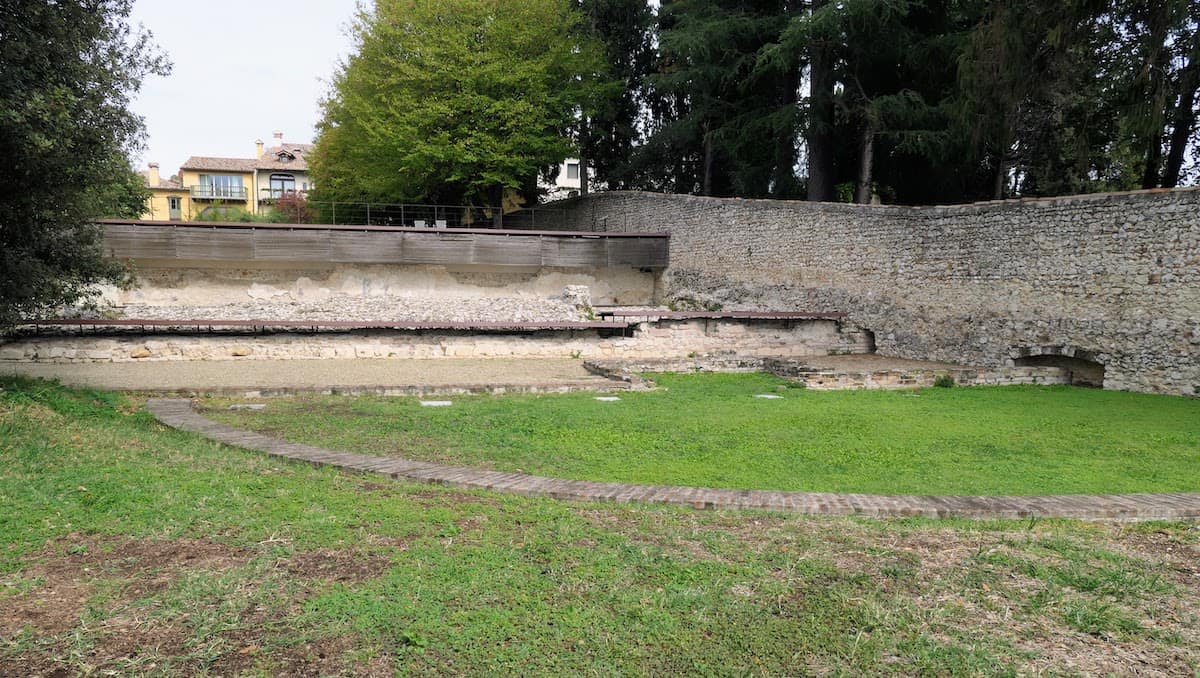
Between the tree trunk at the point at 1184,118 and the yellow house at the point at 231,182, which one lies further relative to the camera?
the yellow house at the point at 231,182

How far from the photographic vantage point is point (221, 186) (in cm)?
4888

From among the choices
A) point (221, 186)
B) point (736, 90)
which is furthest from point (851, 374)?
point (221, 186)

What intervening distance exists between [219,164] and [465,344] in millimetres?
43825

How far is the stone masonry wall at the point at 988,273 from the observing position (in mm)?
10664

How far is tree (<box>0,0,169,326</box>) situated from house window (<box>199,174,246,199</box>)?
44.4 m

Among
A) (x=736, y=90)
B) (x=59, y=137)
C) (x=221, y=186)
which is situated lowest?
(x=59, y=137)

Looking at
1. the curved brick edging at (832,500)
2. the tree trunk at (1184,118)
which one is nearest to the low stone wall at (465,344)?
the tree trunk at (1184,118)

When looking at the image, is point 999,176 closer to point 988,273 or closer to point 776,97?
point 776,97

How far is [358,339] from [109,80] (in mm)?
7084

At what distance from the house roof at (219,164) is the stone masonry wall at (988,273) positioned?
40.7 m

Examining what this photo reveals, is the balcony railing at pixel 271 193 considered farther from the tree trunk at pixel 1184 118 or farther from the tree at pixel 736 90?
the tree trunk at pixel 1184 118

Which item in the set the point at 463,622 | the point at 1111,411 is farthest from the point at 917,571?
the point at 1111,411

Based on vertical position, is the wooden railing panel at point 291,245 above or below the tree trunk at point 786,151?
below

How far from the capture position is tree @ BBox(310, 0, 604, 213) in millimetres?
23922
